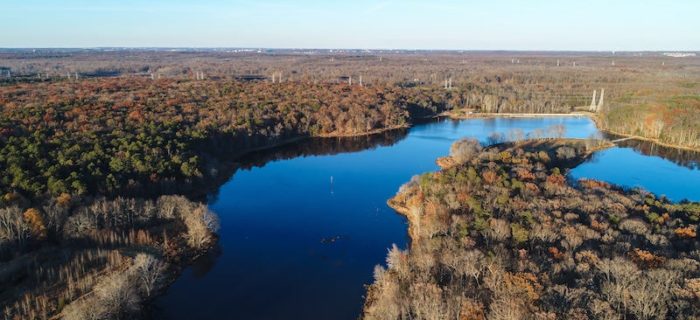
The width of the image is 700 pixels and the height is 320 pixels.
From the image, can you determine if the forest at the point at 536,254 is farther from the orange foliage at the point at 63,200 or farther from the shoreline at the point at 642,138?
the shoreline at the point at 642,138

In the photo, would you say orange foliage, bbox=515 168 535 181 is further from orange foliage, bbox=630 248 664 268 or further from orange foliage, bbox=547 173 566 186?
orange foliage, bbox=630 248 664 268

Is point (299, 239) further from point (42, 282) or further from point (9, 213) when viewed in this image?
point (9, 213)

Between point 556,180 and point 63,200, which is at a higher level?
point 556,180

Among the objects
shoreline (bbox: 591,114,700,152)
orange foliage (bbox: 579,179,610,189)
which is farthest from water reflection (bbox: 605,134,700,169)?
orange foliage (bbox: 579,179,610,189)

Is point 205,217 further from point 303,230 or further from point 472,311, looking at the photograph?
point 472,311

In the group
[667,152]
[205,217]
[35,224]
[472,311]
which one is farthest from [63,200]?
[667,152]

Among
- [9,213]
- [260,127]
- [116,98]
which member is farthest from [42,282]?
[116,98]
